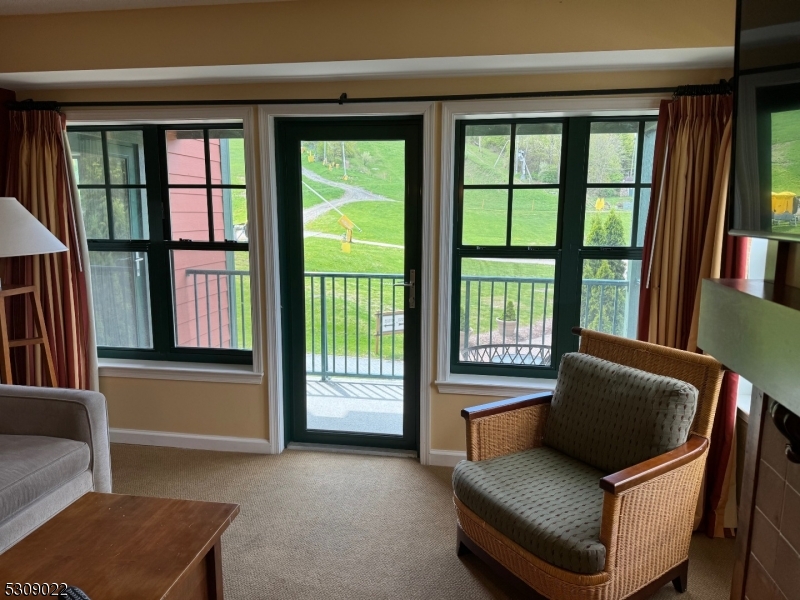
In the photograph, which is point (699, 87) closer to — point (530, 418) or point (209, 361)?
point (530, 418)

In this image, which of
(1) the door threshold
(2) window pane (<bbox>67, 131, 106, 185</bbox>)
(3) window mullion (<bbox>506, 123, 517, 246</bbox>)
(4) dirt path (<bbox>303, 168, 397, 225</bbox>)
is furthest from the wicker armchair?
(2) window pane (<bbox>67, 131, 106, 185</bbox>)

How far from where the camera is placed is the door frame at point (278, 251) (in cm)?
271

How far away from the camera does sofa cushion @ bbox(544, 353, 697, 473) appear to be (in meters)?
1.83

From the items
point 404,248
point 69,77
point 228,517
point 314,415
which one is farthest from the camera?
point 314,415

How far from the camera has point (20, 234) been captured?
2.49m

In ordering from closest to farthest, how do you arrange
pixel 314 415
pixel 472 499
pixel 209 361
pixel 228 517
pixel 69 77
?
pixel 228 517
pixel 472 499
pixel 69 77
pixel 209 361
pixel 314 415

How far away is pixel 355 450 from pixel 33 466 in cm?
167

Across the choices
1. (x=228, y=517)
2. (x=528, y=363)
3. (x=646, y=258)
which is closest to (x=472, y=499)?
(x=228, y=517)

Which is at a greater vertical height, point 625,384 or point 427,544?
point 625,384

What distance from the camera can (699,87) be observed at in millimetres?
2307

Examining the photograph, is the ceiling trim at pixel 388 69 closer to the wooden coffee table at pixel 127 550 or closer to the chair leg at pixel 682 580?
the wooden coffee table at pixel 127 550

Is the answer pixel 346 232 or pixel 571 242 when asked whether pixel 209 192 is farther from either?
pixel 571 242

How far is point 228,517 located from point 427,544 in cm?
101

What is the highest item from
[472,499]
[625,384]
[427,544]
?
[625,384]
